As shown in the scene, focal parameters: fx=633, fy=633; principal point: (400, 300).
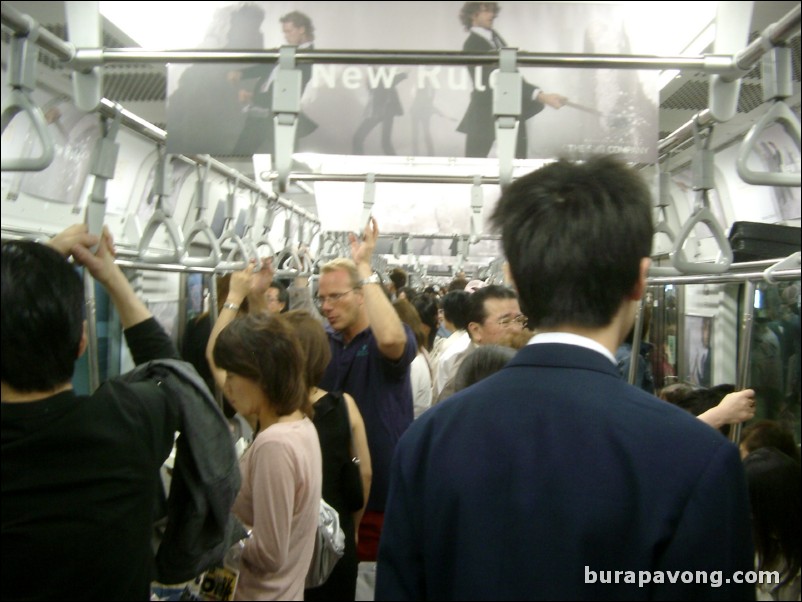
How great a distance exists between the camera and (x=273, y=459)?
190 cm

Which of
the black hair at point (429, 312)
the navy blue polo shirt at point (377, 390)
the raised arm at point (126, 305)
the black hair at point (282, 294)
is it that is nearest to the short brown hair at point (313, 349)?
the navy blue polo shirt at point (377, 390)

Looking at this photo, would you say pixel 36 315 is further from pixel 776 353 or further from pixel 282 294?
pixel 282 294

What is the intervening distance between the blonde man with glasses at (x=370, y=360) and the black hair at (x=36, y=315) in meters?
1.40

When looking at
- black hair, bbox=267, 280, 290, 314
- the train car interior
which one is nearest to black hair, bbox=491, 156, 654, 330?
the train car interior

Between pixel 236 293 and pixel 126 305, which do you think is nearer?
pixel 126 305

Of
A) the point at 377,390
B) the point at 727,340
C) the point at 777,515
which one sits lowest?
the point at 777,515

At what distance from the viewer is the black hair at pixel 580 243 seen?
101 centimetres

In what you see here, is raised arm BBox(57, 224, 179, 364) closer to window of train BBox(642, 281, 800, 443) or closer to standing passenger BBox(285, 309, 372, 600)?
standing passenger BBox(285, 309, 372, 600)

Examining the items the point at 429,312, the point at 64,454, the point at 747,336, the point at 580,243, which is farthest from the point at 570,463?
the point at 429,312

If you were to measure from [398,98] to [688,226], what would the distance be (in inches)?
37.6

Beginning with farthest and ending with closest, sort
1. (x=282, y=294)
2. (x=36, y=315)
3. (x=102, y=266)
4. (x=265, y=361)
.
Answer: (x=282, y=294) < (x=265, y=361) < (x=102, y=266) < (x=36, y=315)

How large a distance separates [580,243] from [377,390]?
1.86 meters

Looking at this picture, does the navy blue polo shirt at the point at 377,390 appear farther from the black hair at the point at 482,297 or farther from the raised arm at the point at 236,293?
the raised arm at the point at 236,293

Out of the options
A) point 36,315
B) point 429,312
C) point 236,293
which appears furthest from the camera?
point 429,312
